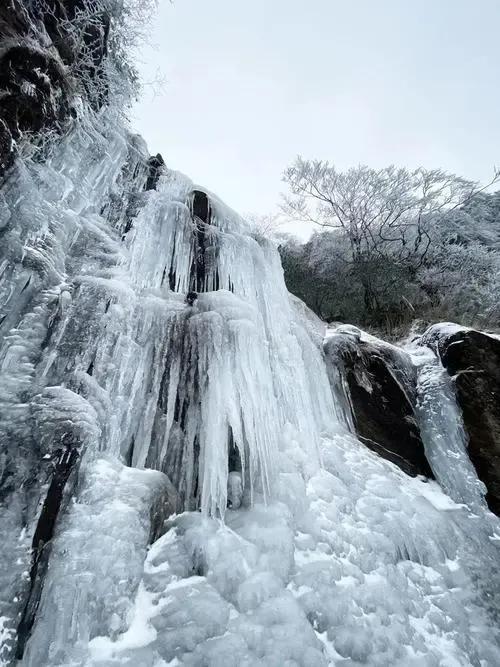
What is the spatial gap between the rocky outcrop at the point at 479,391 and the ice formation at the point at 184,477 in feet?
0.63

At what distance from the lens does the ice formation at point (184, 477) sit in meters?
2.44

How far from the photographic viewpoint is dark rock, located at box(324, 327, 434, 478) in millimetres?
5363

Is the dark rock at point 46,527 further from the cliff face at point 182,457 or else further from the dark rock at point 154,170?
the dark rock at point 154,170

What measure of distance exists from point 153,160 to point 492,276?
31.1 feet

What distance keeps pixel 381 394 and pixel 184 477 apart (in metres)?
3.55

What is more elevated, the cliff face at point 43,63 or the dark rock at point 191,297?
the cliff face at point 43,63

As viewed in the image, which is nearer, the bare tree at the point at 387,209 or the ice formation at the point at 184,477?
the ice formation at the point at 184,477

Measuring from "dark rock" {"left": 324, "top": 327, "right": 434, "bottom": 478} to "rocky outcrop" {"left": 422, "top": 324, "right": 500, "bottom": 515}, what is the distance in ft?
2.22

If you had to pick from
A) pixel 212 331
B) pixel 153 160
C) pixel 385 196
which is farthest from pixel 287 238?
pixel 212 331

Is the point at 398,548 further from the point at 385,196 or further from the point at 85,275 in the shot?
the point at 385,196

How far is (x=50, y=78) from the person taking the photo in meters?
3.61

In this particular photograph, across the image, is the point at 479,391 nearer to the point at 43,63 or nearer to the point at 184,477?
the point at 184,477

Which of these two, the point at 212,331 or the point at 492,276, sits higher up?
the point at 492,276

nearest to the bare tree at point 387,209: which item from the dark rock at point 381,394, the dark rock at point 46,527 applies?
the dark rock at point 381,394
